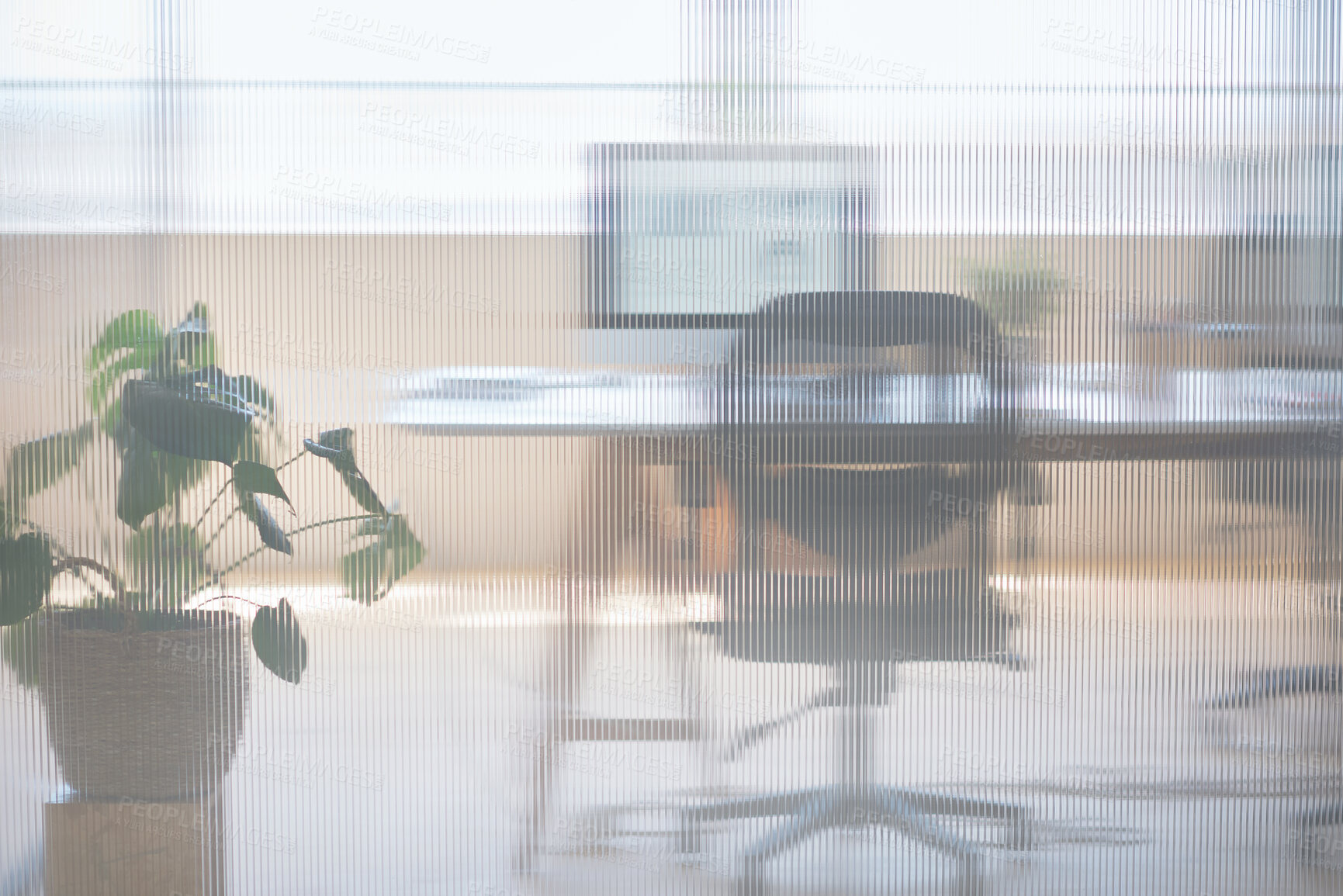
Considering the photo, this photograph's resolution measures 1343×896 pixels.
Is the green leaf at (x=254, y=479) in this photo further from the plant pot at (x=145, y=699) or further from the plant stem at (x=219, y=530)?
the plant pot at (x=145, y=699)

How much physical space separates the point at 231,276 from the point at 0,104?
329 millimetres

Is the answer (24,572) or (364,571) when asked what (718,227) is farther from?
(24,572)

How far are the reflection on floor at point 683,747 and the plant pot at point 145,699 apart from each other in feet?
0.09

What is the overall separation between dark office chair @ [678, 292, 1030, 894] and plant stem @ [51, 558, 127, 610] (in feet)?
2.25

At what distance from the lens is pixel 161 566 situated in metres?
1.19

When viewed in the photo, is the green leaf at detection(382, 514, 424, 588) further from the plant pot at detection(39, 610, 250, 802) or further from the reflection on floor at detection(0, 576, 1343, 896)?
the plant pot at detection(39, 610, 250, 802)

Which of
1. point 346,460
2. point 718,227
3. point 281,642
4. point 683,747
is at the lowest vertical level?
point 683,747

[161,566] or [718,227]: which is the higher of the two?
[718,227]

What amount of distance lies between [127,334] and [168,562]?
268 millimetres

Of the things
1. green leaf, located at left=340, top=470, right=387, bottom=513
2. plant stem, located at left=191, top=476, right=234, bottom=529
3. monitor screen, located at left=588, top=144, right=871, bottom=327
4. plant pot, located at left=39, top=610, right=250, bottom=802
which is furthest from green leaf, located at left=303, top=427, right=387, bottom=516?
monitor screen, located at left=588, top=144, right=871, bottom=327

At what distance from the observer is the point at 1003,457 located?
1.19m

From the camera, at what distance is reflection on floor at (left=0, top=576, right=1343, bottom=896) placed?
1.21 meters

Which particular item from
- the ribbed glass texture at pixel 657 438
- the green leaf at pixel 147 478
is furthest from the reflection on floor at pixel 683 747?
the green leaf at pixel 147 478

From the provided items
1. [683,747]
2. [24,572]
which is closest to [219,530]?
[24,572]
